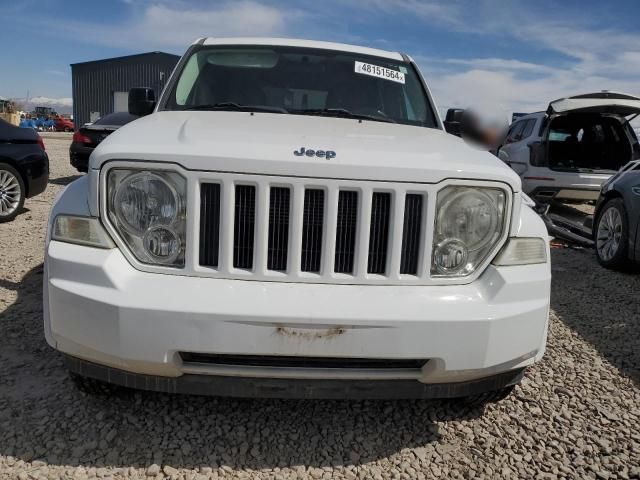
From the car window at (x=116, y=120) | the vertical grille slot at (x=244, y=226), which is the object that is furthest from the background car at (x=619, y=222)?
the car window at (x=116, y=120)

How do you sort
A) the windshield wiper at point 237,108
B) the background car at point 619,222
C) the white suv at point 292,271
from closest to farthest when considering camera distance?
the white suv at point 292,271 → the windshield wiper at point 237,108 → the background car at point 619,222

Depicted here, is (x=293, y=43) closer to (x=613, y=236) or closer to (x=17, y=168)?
(x=613, y=236)

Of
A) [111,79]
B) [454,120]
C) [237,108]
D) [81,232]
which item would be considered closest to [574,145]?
[454,120]

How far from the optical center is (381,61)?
383 centimetres

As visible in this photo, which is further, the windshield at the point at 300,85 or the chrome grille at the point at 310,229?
the windshield at the point at 300,85

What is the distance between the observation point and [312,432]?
249 centimetres

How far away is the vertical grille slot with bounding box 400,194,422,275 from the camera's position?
209 cm

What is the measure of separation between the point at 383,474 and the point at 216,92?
239 cm

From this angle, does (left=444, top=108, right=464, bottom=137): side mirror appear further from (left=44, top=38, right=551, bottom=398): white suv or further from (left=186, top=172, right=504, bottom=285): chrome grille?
(left=186, top=172, right=504, bottom=285): chrome grille

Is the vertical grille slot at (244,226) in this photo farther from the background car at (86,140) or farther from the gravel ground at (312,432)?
the background car at (86,140)

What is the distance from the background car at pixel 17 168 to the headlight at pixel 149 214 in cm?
583

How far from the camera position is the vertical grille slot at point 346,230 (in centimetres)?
206

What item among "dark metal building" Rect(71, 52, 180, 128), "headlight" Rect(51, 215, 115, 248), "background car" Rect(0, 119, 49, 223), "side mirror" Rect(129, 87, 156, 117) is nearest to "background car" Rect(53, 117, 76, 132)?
"dark metal building" Rect(71, 52, 180, 128)

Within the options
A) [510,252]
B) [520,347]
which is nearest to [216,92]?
[510,252]
